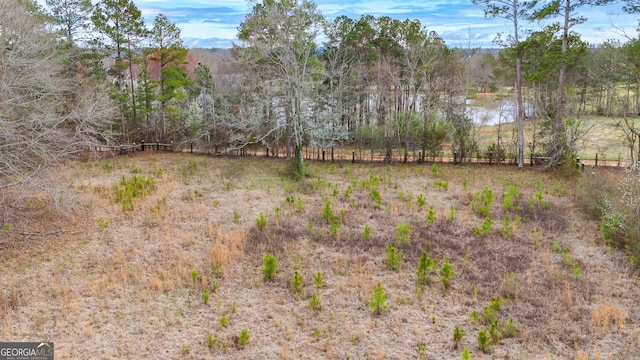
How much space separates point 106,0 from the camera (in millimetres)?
23719

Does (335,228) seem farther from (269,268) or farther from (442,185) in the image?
(442,185)

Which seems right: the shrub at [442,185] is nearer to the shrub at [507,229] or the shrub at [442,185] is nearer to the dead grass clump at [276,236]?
the shrub at [507,229]

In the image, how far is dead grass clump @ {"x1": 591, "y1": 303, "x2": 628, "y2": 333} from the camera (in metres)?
8.34

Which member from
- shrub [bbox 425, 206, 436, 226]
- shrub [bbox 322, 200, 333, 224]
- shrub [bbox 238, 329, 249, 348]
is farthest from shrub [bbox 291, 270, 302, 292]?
shrub [bbox 425, 206, 436, 226]

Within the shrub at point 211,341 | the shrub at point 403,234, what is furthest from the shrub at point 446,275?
the shrub at point 211,341

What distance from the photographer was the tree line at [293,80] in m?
16.6

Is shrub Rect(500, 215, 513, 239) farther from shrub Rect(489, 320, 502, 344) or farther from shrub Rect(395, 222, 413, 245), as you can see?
shrub Rect(489, 320, 502, 344)

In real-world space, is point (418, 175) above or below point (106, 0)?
below

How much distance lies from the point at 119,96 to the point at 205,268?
1756cm

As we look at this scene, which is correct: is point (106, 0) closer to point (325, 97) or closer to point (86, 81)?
point (86, 81)

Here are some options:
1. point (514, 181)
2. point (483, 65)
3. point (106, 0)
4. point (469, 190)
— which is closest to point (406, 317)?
point (469, 190)
